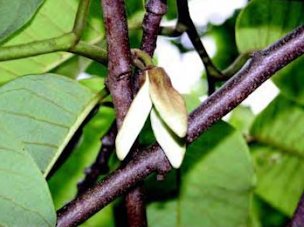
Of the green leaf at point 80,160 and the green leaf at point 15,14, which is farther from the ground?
the green leaf at point 15,14

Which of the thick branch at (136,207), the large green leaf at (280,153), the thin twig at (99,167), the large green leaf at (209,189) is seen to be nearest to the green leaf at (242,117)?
the large green leaf at (280,153)

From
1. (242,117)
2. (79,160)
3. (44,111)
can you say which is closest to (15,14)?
(44,111)

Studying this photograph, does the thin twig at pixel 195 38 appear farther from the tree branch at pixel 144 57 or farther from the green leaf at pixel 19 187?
the green leaf at pixel 19 187

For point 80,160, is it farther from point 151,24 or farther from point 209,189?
point 151,24

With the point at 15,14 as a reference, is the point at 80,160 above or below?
below

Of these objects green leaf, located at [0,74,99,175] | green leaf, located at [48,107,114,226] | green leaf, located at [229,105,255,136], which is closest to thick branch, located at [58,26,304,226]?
green leaf, located at [0,74,99,175]

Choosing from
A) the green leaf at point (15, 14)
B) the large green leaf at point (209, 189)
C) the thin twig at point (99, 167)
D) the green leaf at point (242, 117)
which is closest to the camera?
the green leaf at point (15, 14)

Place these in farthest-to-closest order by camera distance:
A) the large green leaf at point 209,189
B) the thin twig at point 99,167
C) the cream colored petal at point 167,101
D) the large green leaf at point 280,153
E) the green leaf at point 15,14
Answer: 1. the large green leaf at point 280,153
2. the large green leaf at point 209,189
3. the thin twig at point 99,167
4. the green leaf at point 15,14
5. the cream colored petal at point 167,101

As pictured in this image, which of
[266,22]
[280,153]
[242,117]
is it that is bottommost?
[242,117]

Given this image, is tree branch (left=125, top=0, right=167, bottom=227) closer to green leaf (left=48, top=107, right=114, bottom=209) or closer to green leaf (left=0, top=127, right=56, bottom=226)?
green leaf (left=0, top=127, right=56, bottom=226)
